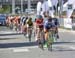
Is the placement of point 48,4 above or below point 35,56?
above

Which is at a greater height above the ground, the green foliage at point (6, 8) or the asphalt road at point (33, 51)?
the green foliage at point (6, 8)

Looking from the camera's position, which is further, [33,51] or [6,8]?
[6,8]

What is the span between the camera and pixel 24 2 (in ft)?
500

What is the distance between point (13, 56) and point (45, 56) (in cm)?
135

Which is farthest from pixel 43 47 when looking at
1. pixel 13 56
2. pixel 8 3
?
pixel 8 3

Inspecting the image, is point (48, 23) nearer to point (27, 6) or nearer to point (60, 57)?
point (60, 57)

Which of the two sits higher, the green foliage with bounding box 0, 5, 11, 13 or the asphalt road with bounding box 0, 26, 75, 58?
the green foliage with bounding box 0, 5, 11, 13

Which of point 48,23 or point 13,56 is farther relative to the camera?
point 48,23

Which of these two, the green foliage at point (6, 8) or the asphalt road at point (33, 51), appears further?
the green foliage at point (6, 8)

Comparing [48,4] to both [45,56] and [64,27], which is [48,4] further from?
[45,56]

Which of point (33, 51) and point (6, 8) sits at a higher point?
point (6, 8)

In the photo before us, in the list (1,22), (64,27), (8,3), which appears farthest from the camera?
(8,3)

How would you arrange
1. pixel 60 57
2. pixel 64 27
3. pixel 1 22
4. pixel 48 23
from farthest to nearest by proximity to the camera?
pixel 1 22 < pixel 64 27 < pixel 48 23 < pixel 60 57

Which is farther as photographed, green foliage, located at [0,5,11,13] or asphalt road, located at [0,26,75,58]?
green foliage, located at [0,5,11,13]
